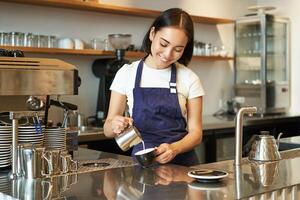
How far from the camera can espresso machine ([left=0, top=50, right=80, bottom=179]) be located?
167 cm

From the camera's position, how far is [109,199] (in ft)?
4.38

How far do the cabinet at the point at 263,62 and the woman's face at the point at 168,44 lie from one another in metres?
3.33

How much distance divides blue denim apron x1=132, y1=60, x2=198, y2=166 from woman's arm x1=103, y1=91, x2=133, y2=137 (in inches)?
3.0

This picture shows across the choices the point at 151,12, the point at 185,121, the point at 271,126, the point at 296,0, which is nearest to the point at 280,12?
the point at 296,0

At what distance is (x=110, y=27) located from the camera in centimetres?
427

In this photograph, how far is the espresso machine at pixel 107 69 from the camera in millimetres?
3805

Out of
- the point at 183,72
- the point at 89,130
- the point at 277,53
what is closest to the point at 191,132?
the point at 183,72

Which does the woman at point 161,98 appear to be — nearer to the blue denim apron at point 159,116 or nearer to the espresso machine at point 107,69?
the blue denim apron at point 159,116

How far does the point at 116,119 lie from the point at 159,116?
32cm

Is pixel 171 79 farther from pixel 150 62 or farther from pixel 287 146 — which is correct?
pixel 287 146

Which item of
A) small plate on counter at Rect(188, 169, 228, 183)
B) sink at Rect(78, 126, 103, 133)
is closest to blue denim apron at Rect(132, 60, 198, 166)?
small plate on counter at Rect(188, 169, 228, 183)

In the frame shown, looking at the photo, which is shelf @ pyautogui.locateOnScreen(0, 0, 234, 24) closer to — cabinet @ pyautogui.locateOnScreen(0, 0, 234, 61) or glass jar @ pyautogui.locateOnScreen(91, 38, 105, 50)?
cabinet @ pyautogui.locateOnScreen(0, 0, 234, 61)

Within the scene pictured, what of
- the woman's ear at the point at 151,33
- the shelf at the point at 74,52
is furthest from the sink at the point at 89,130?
the woman's ear at the point at 151,33

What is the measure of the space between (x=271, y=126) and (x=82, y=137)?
2.27 metres
